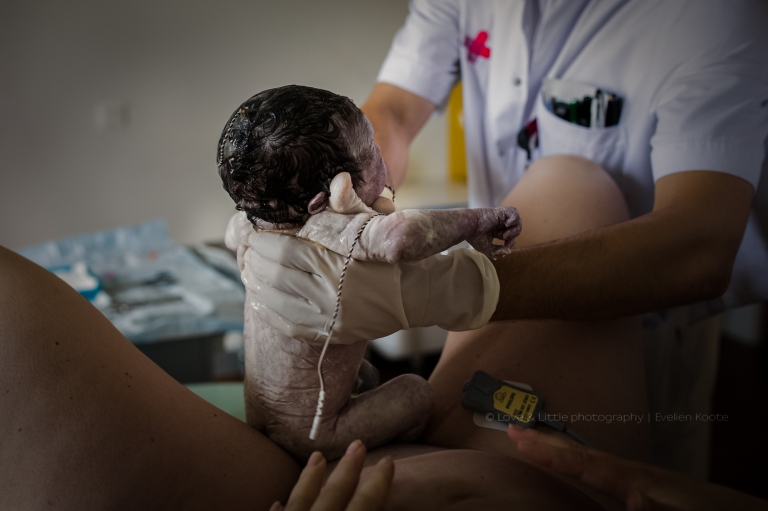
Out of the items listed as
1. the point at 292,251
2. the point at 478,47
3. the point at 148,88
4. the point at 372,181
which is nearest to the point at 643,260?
the point at 372,181

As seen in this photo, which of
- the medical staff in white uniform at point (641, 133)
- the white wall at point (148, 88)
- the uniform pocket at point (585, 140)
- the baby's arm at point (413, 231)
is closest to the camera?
the baby's arm at point (413, 231)

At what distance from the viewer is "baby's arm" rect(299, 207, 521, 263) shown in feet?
2.34

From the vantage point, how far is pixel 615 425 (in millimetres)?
993

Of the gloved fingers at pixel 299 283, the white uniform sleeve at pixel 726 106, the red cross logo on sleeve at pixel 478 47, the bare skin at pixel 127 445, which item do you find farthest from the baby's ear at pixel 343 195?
the red cross logo on sleeve at pixel 478 47

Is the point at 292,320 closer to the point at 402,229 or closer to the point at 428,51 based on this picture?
the point at 402,229

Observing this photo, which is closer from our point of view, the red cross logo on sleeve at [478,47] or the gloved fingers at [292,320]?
the gloved fingers at [292,320]

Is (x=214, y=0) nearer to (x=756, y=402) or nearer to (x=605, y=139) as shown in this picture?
(x=605, y=139)

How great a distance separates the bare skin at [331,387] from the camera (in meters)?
0.80

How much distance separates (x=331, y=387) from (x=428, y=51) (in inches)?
45.7

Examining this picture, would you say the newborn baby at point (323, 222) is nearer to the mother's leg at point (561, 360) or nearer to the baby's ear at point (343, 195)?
the baby's ear at point (343, 195)

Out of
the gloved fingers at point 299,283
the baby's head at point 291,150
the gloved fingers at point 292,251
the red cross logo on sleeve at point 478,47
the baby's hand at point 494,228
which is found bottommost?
the gloved fingers at point 299,283

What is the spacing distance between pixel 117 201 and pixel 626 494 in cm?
309

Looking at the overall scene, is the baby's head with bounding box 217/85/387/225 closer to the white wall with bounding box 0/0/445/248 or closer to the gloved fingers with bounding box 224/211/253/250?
the gloved fingers with bounding box 224/211/253/250

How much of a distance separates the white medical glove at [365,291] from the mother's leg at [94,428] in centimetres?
22
